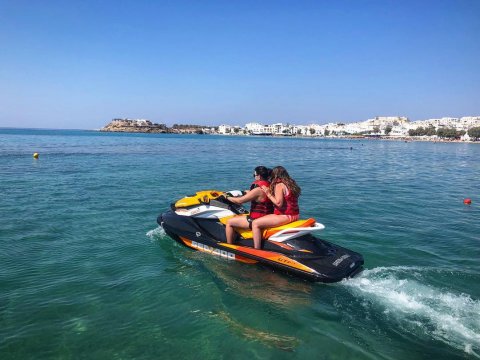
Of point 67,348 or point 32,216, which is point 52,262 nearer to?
point 67,348

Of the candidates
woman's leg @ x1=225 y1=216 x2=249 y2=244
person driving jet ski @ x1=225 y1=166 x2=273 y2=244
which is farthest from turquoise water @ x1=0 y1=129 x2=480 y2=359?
person driving jet ski @ x1=225 y1=166 x2=273 y2=244

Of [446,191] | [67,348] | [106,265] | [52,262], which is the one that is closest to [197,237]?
[106,265]

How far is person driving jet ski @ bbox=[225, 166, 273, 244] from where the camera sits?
746 cm

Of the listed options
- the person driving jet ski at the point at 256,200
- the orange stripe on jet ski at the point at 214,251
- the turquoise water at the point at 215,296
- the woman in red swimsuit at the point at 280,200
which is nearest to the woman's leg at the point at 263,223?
the woman in red swimsuit at the point at 280,200

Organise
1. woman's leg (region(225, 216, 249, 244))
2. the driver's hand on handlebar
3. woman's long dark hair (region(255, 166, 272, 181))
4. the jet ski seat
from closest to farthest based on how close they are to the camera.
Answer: the jet ski seat < the driver's hand on handlebar < woman's long dark hair (region(255, 166, 272, 181)) < woman's leg (region(225, 216, 249, 244))

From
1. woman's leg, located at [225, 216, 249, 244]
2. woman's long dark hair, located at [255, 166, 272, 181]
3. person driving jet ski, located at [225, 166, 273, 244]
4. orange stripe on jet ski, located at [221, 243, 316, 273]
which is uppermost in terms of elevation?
woman's long dark hair, located at [255, 166, 272, 181]

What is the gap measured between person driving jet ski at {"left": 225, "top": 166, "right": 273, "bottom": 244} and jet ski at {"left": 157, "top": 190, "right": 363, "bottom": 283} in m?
0.30

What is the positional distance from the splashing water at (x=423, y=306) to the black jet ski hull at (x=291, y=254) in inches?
14.0

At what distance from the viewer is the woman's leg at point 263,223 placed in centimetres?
729

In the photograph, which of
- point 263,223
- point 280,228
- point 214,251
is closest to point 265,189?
point 263,223

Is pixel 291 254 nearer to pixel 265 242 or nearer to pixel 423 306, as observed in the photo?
pixel 265 242

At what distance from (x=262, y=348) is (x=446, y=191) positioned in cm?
1846

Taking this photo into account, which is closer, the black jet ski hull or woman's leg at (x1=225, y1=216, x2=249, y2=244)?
the black jet ski hull

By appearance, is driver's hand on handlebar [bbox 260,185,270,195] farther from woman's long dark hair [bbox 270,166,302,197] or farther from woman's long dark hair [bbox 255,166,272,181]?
woman's long dark hair [bbox 255,166,272,181]
